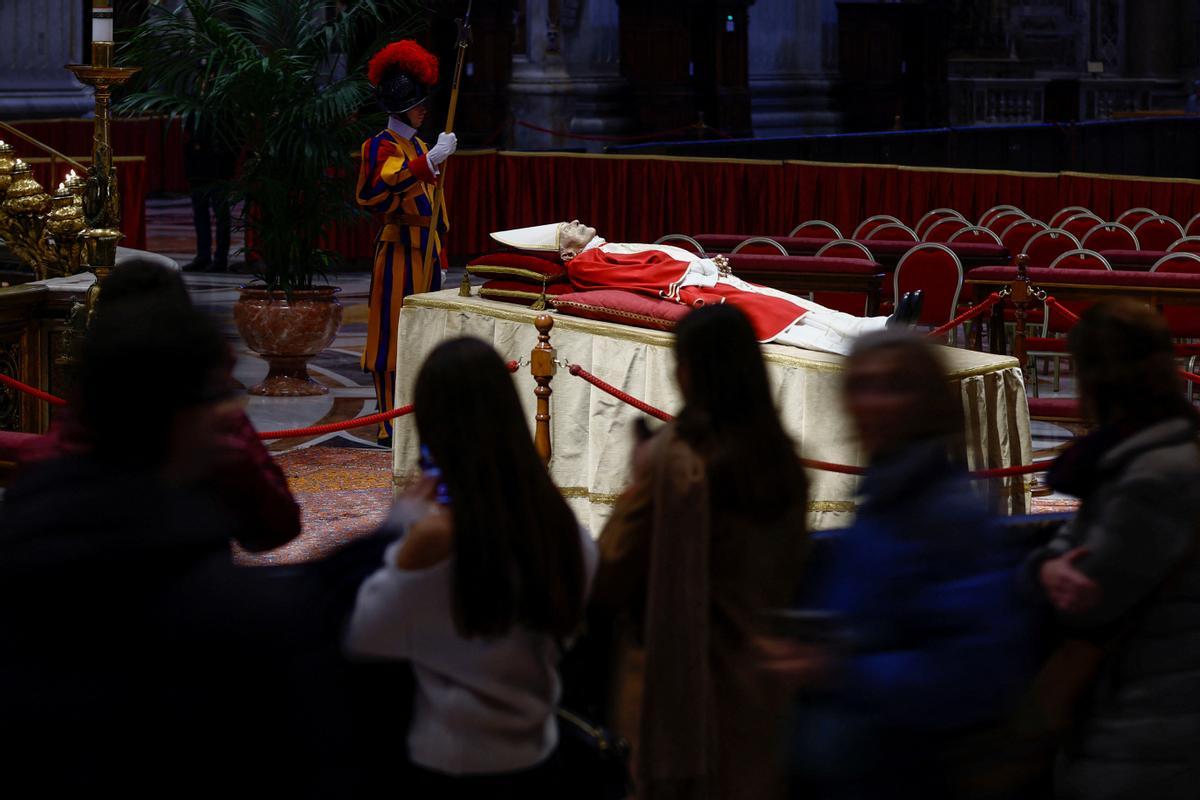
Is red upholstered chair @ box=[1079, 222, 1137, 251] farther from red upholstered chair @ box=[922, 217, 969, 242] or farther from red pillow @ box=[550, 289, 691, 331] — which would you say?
red pillow @ box=[550, 289, 691, 331]

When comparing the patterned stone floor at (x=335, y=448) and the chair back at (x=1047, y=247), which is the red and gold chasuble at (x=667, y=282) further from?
the chair back at (x=1047, y=247)

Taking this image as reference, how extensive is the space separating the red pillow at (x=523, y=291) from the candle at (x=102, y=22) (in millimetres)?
1756

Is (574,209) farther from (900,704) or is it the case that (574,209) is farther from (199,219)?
(900,704)

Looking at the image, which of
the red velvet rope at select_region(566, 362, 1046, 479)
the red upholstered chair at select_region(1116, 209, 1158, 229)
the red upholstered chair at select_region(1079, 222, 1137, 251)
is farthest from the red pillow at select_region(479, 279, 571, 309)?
the red upholstered chair at select_region(1116, 209, 1158, 229)

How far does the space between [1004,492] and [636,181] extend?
8846 mm

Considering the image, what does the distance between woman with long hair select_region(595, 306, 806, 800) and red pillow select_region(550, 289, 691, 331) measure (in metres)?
3.34

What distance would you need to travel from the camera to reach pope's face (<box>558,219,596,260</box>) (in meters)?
6.91

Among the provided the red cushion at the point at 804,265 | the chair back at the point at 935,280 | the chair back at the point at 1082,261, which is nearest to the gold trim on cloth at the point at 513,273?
the red cushion at the point at 804,265

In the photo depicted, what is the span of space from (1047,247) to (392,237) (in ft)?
14.0

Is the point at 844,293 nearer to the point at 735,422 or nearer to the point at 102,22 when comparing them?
the point at 102,22

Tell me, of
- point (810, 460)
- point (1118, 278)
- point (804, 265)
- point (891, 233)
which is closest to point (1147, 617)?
point (810, 460)

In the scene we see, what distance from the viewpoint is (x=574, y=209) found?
15.0 m

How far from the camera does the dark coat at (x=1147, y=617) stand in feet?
8.29

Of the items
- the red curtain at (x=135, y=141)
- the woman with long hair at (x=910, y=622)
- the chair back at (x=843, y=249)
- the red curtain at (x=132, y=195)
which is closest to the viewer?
the woman with long hair at (x=910, y=622)
